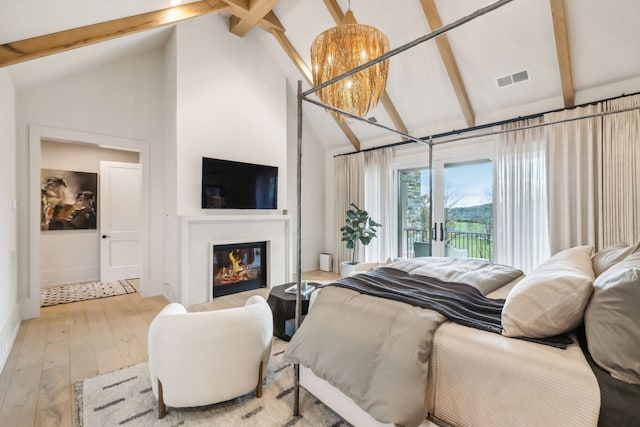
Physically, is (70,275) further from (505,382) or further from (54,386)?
(505,382)

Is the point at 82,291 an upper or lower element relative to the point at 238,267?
lower

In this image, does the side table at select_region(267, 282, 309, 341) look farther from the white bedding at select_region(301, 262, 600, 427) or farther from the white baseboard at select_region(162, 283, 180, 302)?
the white baseboard at select_region(162, 283, 180, 302)

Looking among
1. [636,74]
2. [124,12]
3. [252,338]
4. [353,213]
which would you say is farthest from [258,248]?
[636,74]

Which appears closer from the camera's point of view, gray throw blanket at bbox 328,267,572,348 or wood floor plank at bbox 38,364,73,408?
gray throw blanket at bbox 328,267,572,348

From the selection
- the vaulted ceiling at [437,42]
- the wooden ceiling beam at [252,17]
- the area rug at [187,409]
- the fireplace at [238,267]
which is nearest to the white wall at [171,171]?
the vaulted ceiling at [437,42]

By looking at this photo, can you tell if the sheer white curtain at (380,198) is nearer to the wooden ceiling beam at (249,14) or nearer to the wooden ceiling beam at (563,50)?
the wooden ceiling beam at (563,50)

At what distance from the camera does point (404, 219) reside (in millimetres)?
5137

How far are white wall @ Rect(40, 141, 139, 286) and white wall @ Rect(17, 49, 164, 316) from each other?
1.18 m

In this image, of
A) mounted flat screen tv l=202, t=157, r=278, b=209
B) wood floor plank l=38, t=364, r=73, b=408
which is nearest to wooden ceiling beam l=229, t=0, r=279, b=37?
mounted flat screen tv l=202, t=157, r=278, b=209

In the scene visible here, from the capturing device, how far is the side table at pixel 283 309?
270 centimetres

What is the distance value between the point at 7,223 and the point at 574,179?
5669mm

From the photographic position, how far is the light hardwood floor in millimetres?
1854

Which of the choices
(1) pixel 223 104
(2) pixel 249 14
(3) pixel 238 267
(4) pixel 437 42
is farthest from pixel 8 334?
(4) pixel 437 42

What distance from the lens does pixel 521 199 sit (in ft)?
11.9
